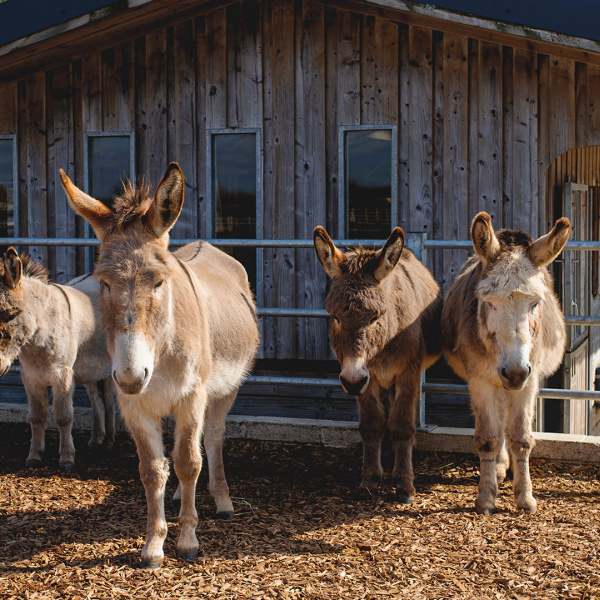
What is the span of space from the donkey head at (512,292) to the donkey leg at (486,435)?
1.43 ft

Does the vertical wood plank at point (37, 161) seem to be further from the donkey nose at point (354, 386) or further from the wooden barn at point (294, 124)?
the donkey nose at point (354, 386)

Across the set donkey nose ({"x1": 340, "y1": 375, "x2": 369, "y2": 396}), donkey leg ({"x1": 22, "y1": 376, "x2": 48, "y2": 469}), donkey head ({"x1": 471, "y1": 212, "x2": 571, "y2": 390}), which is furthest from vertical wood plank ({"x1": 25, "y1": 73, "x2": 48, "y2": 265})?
donkey head ({"x1": 471, "y1": 212, "x2": 571, "y2": 390})

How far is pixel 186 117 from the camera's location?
8625 mm

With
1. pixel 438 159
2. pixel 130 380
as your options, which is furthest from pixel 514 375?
pixel 438 159

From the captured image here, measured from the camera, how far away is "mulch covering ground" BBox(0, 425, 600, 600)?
138 inches

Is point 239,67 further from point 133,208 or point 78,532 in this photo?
point 78,532

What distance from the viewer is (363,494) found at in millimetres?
4824

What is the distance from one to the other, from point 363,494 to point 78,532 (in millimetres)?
1836

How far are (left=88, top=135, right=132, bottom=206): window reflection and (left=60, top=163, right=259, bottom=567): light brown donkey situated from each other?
5172 mm

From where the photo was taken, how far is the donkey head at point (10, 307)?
17.0ft

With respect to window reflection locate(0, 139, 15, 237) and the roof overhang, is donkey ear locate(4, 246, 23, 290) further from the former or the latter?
window reflection locate(0, 139, 15, 237)

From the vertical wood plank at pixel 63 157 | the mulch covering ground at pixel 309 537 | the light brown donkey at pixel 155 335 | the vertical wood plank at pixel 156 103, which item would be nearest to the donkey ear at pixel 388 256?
the light brown donkey at pixel 155 335

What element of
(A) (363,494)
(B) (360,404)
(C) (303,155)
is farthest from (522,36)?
(A) (363,494)

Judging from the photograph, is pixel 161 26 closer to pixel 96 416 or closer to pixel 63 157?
pixel 63 157
